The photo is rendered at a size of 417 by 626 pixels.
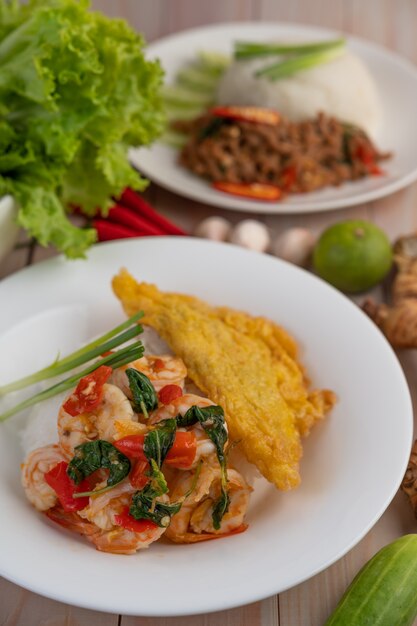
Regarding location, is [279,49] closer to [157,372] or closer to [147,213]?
[147,213]

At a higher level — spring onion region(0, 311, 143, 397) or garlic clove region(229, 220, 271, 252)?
spring onion region(0, 311, 143, 397)

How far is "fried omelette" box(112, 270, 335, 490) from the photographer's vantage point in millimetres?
3012

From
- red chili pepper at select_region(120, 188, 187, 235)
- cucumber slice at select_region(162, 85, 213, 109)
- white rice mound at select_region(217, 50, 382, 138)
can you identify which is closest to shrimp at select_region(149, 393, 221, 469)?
red chili pepper at select_region(120, 188, 187, 235)

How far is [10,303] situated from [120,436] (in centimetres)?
119

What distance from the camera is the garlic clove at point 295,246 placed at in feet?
15.1

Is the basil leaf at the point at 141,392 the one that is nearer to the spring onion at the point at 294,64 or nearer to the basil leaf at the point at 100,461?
the basil leaf at the point at 100,461

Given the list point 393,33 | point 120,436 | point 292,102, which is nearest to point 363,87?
point 292,102

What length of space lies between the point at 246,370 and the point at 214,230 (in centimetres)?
152

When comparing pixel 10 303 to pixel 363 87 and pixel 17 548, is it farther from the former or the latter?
pixel 363 87

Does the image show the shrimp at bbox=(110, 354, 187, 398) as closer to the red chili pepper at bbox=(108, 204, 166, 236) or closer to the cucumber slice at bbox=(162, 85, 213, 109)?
the red chili pepper at bbox=(108, 204, 166, 236)

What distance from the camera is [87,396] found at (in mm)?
2918

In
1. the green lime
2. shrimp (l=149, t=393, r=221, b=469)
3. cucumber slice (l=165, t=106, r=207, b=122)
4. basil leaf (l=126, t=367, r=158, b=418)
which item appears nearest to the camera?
shrimp (l=149, t=393, r=221, b=469)

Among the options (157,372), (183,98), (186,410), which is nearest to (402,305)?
(157,372)

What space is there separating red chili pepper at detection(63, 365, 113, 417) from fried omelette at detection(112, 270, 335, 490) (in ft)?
1.38
